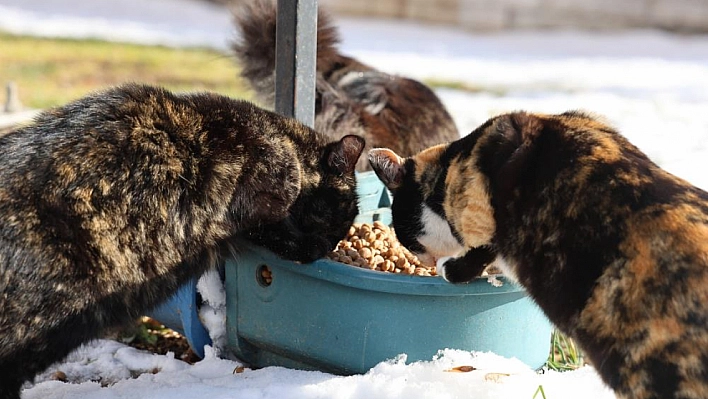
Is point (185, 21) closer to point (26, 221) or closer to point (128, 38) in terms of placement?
point (128, 38)

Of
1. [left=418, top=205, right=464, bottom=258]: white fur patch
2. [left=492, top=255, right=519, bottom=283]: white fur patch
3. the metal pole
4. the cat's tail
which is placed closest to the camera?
[left=492, top=255, right=519, bottom=283]: white fur patch

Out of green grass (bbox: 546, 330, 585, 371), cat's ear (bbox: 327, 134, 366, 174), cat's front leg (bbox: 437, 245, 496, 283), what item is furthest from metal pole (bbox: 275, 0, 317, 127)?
green grass (bbox: 546, 330, 585, 371)

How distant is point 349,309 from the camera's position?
2936 millimetres

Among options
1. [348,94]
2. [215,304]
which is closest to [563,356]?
[215,304]

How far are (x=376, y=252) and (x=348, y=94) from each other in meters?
1.75

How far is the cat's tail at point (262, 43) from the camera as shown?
4883mm

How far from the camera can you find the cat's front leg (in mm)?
2832

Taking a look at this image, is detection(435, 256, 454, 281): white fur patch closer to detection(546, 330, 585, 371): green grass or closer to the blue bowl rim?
the blue bowl rim

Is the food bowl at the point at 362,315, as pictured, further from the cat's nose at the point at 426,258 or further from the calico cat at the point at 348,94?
the calico cat at the point at 348,94

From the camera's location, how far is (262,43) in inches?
193

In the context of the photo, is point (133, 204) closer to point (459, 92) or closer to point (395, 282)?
point (395, 282)

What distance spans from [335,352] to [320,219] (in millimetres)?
557

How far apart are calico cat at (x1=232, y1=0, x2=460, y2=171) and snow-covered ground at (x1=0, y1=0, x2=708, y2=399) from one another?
135cm

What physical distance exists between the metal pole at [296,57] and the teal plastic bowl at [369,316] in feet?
2.40
